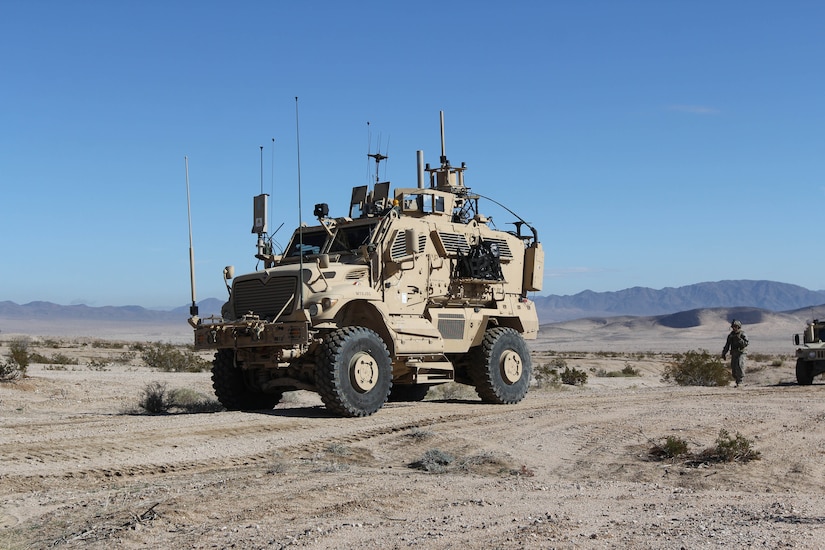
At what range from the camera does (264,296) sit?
15.0 metres

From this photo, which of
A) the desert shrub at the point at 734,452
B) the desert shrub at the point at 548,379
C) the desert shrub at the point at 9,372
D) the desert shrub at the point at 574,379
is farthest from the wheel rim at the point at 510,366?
the desert shrub at the point at 9,372

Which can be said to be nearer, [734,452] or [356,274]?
[734,452]

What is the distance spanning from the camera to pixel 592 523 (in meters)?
7.10

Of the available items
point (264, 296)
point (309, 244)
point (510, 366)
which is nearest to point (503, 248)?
point (510, 366)

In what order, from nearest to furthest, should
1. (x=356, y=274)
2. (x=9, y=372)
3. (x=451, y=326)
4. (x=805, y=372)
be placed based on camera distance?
(x=356, y=274) < (x=451, y=326) < (x=9, y=372) < (x=805, y=372)

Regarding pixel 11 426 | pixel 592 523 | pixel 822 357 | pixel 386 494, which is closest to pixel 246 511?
pixel 386 494

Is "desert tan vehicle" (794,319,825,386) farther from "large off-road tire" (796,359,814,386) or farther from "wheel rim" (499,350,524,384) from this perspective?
"wheel rim" (499,350,524,384)

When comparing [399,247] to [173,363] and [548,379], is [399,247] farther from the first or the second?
[173,363]

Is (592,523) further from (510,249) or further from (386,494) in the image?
(510,249)

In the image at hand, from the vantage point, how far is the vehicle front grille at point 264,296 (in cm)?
1459

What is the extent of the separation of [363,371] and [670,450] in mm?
5163

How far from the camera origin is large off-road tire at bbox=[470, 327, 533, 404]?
1714cm

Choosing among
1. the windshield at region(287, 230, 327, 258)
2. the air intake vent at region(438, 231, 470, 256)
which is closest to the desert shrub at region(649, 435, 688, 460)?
the air intake vent at region(438, 231, 470, 256)

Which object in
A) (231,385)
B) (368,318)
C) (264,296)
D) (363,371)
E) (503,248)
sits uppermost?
(503,248)
